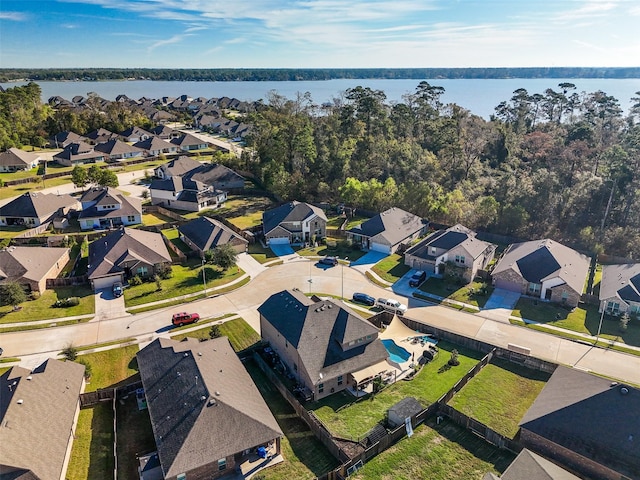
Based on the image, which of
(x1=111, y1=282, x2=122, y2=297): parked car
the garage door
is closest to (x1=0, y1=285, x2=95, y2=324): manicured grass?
(x1=111, y1=282, x2=122, y2=297): parked car

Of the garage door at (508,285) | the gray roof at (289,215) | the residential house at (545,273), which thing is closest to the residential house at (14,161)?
the gray roof at (289,215)

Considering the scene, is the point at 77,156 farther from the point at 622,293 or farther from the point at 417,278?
the point at 622,293

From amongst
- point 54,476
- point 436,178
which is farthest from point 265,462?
point 436,178

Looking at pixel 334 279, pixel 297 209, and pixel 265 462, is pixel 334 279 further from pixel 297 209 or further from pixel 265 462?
pixel 265 462

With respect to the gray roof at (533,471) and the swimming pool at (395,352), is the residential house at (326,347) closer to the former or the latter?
the swimming pool at (395,352)

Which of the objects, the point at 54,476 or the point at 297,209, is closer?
the point at 54,476
